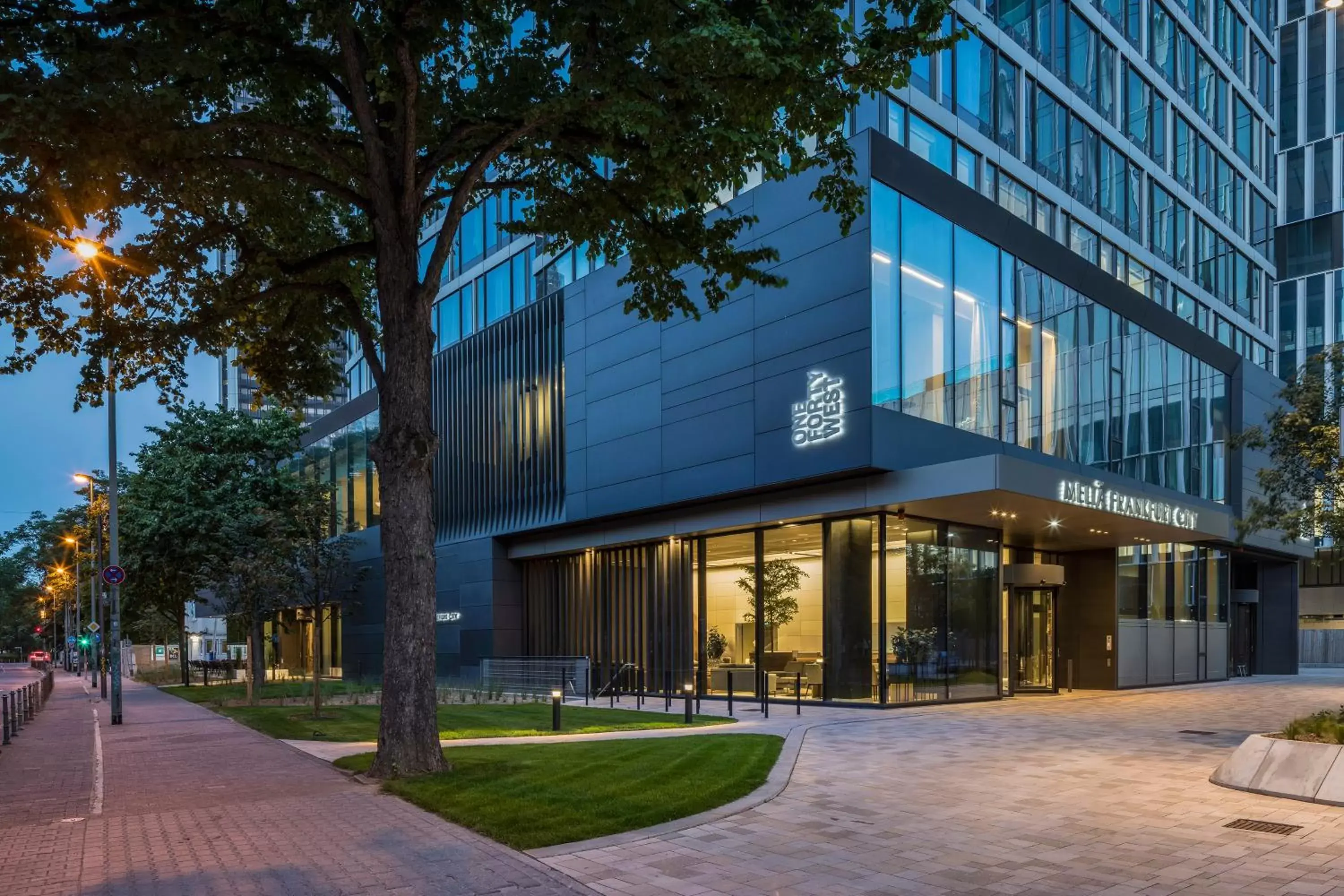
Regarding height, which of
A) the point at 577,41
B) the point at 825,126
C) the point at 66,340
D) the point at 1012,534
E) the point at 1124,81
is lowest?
the point at 1012,534

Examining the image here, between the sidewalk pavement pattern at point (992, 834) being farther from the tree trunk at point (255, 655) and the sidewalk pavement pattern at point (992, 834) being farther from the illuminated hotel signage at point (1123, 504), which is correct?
the tree trunk at point (255, 655)

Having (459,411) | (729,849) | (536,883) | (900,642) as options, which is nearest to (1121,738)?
(900,642)

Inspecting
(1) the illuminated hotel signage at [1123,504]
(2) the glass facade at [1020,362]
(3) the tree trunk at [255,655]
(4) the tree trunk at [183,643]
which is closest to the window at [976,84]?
(2) the glass facade at [1020,362]

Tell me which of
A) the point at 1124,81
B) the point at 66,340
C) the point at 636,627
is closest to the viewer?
the point at 66,340

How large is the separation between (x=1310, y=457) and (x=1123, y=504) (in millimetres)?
7869

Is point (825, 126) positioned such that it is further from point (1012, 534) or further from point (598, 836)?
point (1012, 534)

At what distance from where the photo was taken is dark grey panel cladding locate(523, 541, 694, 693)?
28.5 metres

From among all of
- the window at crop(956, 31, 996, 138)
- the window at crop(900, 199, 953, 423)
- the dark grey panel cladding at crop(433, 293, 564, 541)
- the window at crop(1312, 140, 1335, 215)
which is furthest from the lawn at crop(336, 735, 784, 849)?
the window at crop(1312, 140, 1335, 215)

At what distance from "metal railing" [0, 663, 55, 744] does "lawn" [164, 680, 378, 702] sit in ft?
13.7

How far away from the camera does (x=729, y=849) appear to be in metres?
8.59

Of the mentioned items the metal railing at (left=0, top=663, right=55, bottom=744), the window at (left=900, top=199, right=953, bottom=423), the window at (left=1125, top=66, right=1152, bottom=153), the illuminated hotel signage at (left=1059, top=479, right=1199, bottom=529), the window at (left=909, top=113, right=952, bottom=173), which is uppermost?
the window at (left=1125, top=66, right=1152, bottom=153)

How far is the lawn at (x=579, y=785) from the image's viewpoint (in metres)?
9.41

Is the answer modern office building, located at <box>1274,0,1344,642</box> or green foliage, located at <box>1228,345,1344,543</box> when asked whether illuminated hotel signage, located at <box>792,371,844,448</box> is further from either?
modern office building, located at <box>1274,0,1344,642</box>

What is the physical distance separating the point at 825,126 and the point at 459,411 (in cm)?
2885
